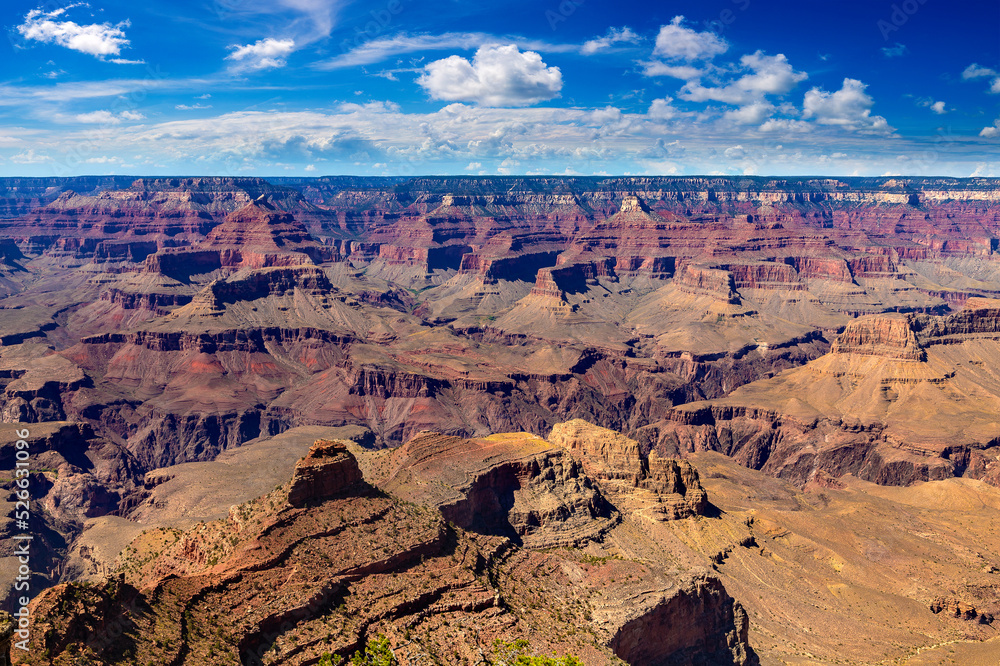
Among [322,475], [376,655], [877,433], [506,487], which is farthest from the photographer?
[877,433]

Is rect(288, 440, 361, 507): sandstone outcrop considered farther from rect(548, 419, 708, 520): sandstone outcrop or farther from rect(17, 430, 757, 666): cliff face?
rect(548, 419, 708, 520): sandstone outcrop

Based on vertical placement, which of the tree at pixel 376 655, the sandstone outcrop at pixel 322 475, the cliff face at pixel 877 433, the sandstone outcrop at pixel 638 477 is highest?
the sandstone outcrop at pixel 322 475

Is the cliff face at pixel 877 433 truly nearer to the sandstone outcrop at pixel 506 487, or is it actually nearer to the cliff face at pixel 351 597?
the sandstone outcrop at pixel 506 487

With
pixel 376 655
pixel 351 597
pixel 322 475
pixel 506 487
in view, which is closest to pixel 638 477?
pixel 506 487

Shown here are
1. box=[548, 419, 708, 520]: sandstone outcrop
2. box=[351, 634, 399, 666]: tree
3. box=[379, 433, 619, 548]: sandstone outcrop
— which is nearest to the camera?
box=[351, 634, 399, 666]: tree

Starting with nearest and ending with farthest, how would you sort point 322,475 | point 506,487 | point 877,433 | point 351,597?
1. point 351,597
2. point 322,475
3. point 506,487
4. point 877,433

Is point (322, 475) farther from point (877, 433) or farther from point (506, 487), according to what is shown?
point (877, 433)

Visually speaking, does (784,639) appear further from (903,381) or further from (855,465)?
(903,381)

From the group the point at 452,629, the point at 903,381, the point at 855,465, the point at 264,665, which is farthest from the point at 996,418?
the point at 264,665

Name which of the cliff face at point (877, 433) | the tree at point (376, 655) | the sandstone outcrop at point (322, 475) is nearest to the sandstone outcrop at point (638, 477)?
the sandstone outcrop at point (322, 475)

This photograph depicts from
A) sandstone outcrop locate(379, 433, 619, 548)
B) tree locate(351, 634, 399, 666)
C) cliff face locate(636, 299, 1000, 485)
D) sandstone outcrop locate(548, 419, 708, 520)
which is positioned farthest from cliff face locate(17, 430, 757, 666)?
cliff face locate(636, 299, 1000, 485)

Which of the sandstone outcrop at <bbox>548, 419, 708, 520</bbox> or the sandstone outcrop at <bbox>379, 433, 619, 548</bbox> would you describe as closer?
the sandstone outcrop at <bbox>379, 433, 619, 548</bbox>
